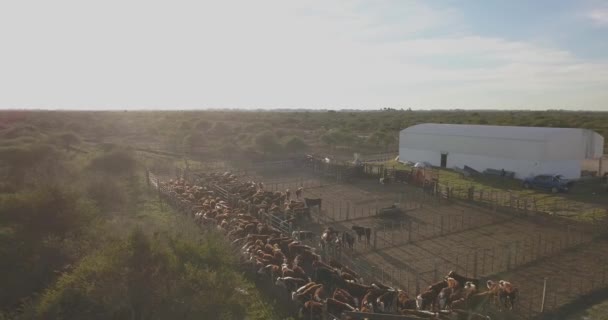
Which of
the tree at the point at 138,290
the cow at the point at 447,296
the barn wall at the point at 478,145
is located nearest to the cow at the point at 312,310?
the tree at the point at 138,290

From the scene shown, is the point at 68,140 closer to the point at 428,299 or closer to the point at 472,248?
the point at 472,248

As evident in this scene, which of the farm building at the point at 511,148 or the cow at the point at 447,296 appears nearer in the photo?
the cow at the point at 447,296

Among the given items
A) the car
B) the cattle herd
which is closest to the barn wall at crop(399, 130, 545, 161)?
the car

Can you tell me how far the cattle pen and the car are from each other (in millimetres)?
6604

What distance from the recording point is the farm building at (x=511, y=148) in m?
29.0

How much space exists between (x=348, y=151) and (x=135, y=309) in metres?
39.0

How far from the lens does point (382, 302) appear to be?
11.1m

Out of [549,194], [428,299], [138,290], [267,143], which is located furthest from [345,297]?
[267,143]

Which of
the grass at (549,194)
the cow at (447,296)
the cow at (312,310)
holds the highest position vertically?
the grass at (549,194)

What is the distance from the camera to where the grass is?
70.9 ft

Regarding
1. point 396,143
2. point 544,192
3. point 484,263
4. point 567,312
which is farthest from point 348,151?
point 567,312

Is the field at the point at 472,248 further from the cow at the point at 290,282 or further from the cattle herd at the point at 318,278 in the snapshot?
the cow at the point at 290,282

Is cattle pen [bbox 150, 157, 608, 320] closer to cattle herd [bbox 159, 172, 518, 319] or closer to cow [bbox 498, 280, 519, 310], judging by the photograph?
cow [bbox 498, 280, 519, 310]

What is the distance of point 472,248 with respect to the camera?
16.1m
